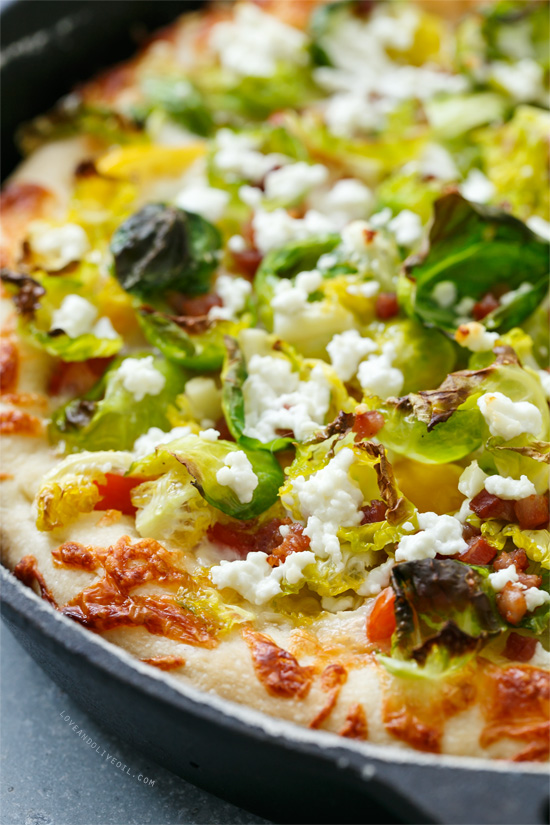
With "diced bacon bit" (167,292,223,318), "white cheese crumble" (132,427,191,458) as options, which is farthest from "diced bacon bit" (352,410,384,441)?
"diced bacon bit" (167,292,223,318)

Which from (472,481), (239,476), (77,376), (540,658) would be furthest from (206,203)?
(540,658)

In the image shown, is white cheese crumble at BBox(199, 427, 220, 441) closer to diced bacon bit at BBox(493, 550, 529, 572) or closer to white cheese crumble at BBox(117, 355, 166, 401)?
white cheese crumble at BBox(117, 355, 166, 401)

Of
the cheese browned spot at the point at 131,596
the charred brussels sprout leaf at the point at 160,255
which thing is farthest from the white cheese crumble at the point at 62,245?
the cheese browned spot at the point at 131,596

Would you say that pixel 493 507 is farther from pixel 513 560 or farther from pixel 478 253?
pixel 478 253

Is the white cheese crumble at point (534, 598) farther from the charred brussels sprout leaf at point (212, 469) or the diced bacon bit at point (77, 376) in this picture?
the diced bacon bit at point (77, 376)

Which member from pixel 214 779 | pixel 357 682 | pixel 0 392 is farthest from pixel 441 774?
pixel 0 392

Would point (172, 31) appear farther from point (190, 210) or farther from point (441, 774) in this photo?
point (441, 774)
